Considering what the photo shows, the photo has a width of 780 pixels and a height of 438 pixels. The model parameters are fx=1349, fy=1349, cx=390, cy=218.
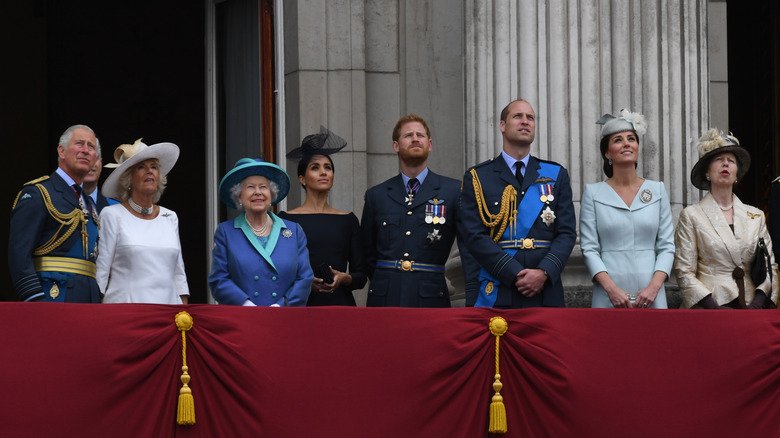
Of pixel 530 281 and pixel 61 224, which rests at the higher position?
pixel 61 224

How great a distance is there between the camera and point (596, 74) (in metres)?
8.53

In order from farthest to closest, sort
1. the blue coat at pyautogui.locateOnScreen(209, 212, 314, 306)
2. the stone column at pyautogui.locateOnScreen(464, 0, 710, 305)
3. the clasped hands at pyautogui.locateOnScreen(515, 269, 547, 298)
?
the stone column at pyautogui.locateOnScreen(464, 0, 710, 305)
the blue coat at pyautogui.locateOnScreen(209, 212, 314, 306)
the clasped hands at pyautogui.locateOnScreen(515, 269, 547, 298)

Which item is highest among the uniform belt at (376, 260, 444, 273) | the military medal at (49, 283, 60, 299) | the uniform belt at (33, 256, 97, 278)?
the uniform belt at (33, 256, 97, 278)

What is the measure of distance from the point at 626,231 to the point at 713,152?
734mm

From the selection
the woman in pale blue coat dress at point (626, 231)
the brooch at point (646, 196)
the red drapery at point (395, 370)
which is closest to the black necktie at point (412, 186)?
the woman in pale blue coat dress at point (626, 231)

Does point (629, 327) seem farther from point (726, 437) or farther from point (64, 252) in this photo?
point (64, 252)

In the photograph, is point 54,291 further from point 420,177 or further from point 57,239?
point 420,177

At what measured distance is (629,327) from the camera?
620 cm

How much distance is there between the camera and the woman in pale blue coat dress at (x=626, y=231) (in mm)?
7035

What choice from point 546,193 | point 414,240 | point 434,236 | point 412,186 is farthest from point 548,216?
point 412,186

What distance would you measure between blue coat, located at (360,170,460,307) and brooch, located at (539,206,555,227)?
57cm

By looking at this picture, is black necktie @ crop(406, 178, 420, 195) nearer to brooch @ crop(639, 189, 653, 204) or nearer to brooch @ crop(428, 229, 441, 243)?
brooch @ crop(428, 229, 441, 243)

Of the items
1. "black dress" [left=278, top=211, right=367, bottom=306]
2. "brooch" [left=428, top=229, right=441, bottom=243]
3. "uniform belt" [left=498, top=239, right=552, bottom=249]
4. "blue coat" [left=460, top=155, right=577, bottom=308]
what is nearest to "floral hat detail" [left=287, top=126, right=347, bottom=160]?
"black dress" [left=278, top=211, right=367, bottom=306]

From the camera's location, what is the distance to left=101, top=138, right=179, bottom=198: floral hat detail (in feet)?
23.1
